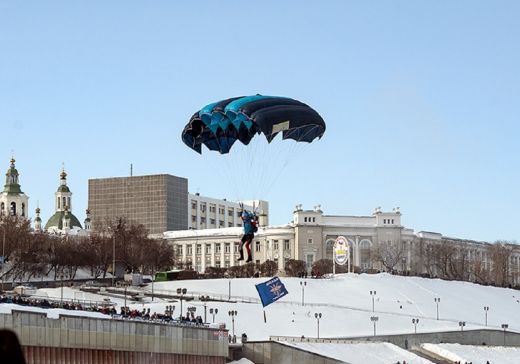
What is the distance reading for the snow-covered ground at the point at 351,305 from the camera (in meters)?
79.2

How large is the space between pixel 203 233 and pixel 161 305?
83.6m

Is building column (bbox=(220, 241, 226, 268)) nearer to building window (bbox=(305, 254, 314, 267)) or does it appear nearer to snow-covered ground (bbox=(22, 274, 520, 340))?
building window (bbox=(305, 254, 314, 267))

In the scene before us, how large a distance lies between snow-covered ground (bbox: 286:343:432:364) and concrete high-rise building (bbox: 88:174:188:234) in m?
117

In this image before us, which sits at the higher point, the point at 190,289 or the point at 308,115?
the point at 308,115

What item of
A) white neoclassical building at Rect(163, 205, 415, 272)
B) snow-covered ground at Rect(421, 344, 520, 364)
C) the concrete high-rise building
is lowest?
snow-covered ground at Rect(421, 344, 520, 364)

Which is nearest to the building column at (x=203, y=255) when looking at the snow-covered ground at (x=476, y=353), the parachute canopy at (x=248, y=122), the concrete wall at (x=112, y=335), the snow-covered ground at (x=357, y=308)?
the snow-covered ground at (x=357, y=308)

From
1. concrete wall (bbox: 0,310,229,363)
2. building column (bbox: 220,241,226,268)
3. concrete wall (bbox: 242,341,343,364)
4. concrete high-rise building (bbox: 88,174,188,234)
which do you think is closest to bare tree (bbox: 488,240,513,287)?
building column (bbox: 220,241,226,268)

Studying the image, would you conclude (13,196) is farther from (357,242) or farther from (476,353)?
(476,353)

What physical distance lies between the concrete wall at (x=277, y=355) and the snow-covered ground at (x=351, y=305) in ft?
Answer: 28.3

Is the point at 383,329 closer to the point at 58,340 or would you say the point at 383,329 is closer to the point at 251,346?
the point at 251,346

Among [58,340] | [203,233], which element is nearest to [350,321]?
[58,340]

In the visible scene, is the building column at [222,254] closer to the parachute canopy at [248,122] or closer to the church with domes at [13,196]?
the church with domes at [13,196]

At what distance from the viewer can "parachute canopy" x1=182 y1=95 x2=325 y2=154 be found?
4631cm

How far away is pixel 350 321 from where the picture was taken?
84.6 metres
